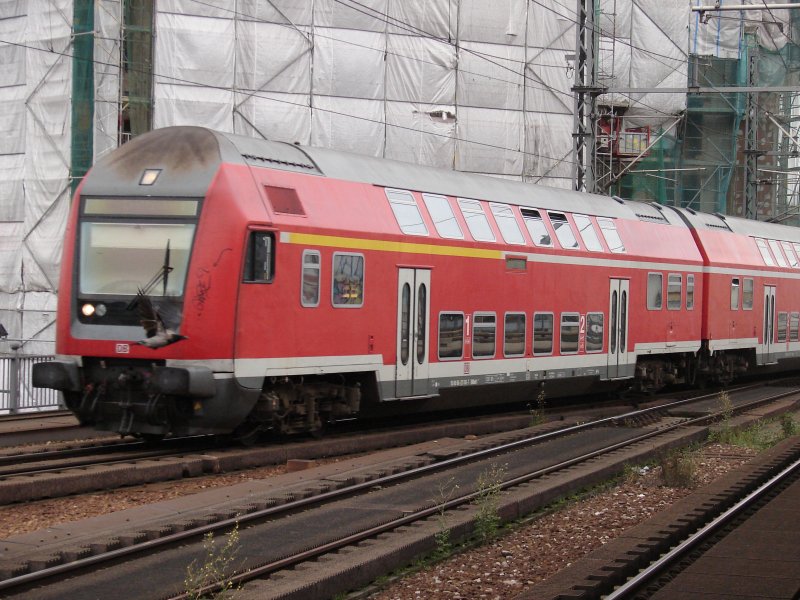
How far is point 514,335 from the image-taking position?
1855 cm

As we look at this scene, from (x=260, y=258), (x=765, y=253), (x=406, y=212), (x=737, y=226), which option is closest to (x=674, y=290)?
(x=737, y=226)

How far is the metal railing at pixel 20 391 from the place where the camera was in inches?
754

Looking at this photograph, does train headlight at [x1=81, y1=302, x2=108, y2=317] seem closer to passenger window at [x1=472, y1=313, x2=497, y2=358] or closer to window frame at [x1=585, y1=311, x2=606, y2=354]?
passenger window at [x1=472, y1=313, x2=497, y2=358]

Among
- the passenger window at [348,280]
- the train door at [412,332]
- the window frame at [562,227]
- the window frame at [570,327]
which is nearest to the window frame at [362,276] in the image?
the passenger window at [348,280]

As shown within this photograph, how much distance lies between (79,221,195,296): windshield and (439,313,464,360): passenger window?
4684mm

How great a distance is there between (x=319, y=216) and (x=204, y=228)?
177 centimetres

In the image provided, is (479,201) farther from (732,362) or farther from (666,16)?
(666,16)

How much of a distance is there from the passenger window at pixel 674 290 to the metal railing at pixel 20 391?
11.5m

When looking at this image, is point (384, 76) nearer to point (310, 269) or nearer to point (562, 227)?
point (562, 227)

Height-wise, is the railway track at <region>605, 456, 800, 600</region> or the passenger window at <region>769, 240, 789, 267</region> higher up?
the passenger window at <region>769, 240, 789, 267</region>

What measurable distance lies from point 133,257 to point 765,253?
62.0 feet

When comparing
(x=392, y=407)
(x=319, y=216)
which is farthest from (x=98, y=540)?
(x=392, y=407)

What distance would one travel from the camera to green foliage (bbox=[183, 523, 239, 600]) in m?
7.17

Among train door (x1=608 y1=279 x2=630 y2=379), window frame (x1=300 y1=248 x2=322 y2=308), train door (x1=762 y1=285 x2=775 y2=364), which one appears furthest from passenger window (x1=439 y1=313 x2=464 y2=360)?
train door (x1=762 y1=285 x2=775 y2=364)
